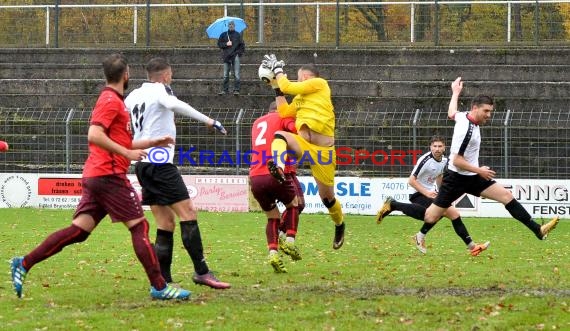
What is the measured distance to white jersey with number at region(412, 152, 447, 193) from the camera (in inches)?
674

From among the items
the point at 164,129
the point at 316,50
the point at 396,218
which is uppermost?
the point at 316,50

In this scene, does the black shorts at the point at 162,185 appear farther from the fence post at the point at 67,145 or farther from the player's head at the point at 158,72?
the fence post at the point at 67,145

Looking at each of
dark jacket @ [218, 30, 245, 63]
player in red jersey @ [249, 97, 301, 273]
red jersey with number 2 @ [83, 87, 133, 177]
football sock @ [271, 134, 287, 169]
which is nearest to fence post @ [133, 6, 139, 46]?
dark jacket @ [218, 30, 245, 63]

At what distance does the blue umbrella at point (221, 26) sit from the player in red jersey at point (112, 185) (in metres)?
19.6

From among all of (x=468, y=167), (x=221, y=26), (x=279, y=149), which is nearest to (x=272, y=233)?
(x=279, y=149)

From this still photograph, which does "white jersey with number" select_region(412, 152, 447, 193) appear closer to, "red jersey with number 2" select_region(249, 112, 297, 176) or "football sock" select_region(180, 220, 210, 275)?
"red jersey with number 2" select_region(249, 112, 297, 176)

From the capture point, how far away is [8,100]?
31234mm

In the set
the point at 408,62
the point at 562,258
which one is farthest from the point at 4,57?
the point at 562,258

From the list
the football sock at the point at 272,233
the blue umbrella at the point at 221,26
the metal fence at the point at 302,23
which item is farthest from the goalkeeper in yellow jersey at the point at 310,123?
the metal fence at the point at 302,23

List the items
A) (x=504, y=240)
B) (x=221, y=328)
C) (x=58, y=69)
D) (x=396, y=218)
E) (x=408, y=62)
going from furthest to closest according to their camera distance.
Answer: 1. (x=58, y=69)
2. (x=408, y=62)
3. (x=396, y=218)
4. (x=504, y=240)
5. (x=221, y=328)

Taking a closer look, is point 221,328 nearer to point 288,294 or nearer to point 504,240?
point 288,294

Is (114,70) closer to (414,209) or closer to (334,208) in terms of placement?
(334,208)

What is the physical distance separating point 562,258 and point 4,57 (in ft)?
74.4

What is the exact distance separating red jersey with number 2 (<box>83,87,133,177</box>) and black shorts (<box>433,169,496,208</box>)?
5.30m
